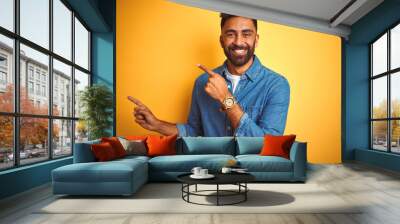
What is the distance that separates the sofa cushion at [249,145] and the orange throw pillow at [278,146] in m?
0.28

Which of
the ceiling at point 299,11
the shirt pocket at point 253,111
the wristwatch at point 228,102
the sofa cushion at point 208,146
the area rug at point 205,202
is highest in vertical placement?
the ceiling at point 299,11

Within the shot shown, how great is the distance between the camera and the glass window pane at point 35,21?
5227 mm

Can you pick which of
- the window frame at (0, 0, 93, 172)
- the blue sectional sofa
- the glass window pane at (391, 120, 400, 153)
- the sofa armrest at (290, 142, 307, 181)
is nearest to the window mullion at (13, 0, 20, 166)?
the window frame at (0, 0, 93, 172)

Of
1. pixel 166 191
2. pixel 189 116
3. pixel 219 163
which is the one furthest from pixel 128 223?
pixel 189 116

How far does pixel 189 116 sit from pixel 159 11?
2403 millimetres

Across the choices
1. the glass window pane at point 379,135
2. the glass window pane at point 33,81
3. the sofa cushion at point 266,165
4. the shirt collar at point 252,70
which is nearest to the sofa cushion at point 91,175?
the glass window pane at point 33,81

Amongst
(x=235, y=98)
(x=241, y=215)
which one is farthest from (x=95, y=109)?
(x=241, y=215)

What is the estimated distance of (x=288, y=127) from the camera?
8305mm

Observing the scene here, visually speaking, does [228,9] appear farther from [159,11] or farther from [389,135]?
[389,135]

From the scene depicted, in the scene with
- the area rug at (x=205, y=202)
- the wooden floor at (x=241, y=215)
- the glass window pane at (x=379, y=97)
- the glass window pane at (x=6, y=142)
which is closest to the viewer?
the wooden floor at (x=241, y=215)

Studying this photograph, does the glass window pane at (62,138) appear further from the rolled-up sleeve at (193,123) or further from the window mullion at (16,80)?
the rolled-up sleeve at (193,123)

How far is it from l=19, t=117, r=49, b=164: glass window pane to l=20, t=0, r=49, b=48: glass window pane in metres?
1.19

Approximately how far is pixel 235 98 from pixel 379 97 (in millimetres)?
3283

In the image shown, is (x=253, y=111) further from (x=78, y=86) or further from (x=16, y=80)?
(x=16, y=80)
